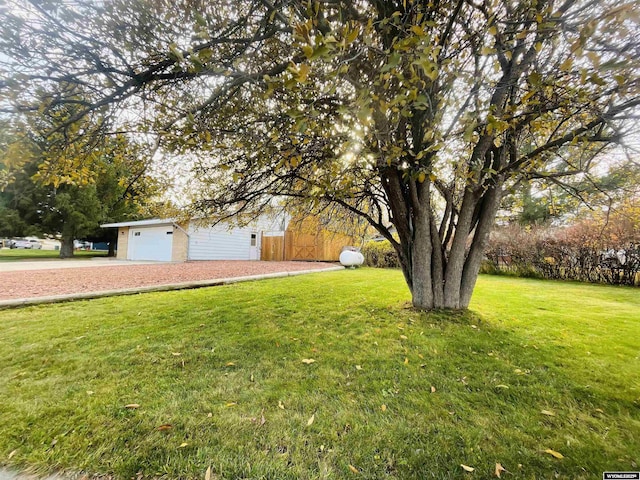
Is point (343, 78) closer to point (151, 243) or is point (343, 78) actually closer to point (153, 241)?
point (153, 241)

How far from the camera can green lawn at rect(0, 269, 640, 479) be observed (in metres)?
1.65

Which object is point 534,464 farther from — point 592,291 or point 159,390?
point 592,291

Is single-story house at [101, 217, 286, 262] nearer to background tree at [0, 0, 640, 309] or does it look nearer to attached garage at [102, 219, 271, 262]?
attached garage at [102, 219, 271, 262]

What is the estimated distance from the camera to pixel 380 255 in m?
14.5

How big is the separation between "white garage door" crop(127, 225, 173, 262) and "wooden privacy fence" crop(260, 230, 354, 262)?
6488 mm

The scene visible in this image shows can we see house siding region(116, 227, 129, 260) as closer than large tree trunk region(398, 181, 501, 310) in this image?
No

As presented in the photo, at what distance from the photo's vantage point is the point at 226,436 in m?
1.81

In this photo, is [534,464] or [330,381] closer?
[534,464]

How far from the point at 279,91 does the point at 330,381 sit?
334cm

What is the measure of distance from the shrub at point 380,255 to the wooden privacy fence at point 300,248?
2958 millimetres

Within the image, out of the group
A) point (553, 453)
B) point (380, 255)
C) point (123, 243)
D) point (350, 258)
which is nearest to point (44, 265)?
point (123, 243)

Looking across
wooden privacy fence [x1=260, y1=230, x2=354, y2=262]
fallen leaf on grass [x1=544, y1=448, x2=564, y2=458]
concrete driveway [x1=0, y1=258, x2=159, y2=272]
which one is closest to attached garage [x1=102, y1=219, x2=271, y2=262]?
wooden privacy fence [x1=260, y1=230, x2=354, y2=262]

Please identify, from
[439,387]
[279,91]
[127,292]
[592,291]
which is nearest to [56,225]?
[127,292]

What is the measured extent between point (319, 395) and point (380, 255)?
41.4ft
